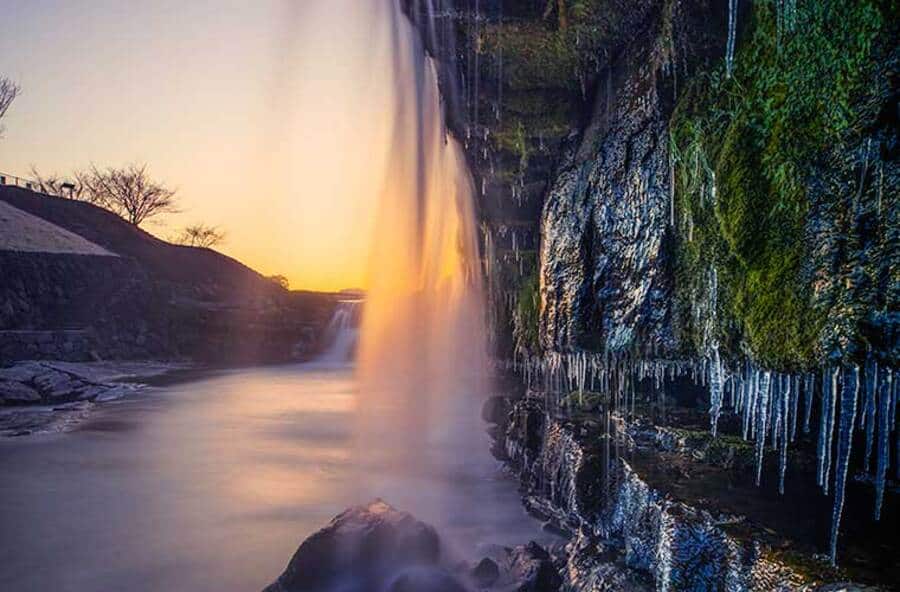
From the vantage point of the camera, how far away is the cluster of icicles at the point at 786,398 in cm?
392

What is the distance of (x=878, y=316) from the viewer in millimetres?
3734

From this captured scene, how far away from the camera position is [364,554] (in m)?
7.05

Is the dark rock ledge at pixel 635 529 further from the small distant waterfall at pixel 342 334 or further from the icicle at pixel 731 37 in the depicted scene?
the small distant waterfall at pixel 342 334

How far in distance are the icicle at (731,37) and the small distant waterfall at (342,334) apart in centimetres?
3054

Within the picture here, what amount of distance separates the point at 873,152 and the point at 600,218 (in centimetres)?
436

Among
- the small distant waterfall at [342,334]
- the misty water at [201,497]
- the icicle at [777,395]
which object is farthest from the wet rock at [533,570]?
the small distant waterfall at [342,334]

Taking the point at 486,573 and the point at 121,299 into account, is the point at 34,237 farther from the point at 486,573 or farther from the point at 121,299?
the point at 486,573

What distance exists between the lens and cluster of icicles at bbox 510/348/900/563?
3922 millimetres

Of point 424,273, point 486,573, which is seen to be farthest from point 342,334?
point 486,573

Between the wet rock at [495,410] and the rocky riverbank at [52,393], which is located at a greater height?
the wet rock at [495,410]

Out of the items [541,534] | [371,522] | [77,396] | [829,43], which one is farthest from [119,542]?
[77,396]

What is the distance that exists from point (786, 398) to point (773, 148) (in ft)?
6.79

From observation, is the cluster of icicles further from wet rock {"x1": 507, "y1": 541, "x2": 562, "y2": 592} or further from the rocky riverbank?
the rocky riverbank

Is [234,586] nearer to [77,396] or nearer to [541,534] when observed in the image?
[541,534]
